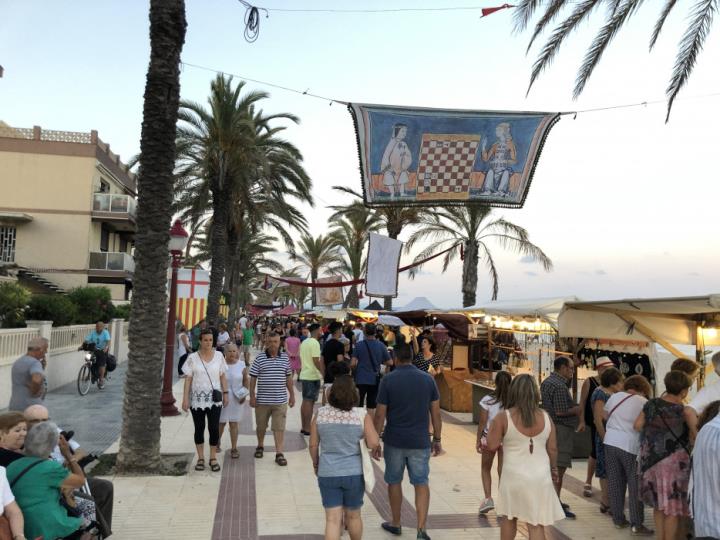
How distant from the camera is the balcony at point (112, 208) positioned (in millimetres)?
30750

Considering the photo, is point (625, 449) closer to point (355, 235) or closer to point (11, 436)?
point (11, 436)

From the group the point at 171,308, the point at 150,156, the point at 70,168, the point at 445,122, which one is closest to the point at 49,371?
the point at 171,308

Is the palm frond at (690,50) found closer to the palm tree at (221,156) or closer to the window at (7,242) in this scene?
the palm tree at (221,156)

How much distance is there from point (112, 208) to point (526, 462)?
102ft

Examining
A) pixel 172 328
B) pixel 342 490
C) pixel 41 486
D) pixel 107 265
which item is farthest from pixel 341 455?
pixel 107 265

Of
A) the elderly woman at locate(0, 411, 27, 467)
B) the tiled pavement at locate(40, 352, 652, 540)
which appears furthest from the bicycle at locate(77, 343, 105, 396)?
the elderly woman at locate(0, 411, 27, 467)

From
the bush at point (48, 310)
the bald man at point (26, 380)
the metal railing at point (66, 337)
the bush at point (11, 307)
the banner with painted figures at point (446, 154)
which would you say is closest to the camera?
the bald man at point (26, 380)

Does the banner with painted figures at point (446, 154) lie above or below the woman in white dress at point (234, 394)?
above

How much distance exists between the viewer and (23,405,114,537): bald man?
4.21 m

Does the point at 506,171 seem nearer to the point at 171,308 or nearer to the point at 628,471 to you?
the point at 628,471

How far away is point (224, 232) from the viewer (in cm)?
2070

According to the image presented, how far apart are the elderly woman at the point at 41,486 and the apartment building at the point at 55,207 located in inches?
1115

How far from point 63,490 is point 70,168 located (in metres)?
30.4

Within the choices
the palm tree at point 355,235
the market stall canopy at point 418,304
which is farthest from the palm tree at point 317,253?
the market stall canopy at point 418,304
